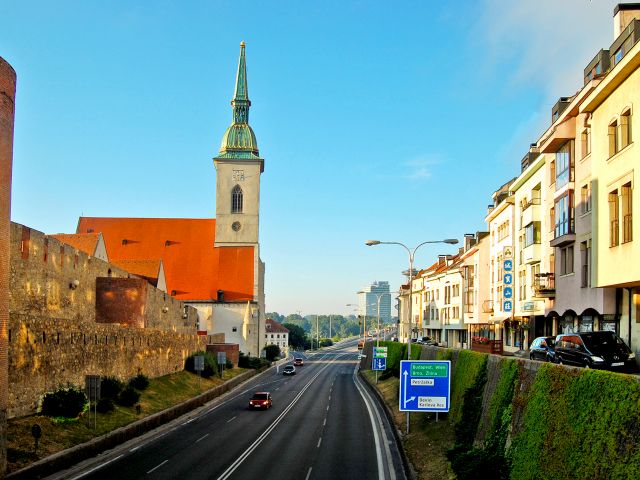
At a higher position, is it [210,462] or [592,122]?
[592,122]

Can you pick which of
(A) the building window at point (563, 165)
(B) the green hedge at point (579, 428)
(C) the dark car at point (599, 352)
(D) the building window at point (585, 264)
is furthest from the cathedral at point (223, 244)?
(B) the green hedge at point (579, 428)

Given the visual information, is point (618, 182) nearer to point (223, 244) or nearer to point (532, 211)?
point (532, 211)

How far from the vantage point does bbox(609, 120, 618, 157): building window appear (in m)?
27.8

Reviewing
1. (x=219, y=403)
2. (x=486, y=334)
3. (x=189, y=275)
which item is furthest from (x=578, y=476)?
(x=189, y=275)

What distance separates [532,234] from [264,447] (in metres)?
26.0

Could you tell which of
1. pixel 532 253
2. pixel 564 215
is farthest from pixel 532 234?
pixel 564 215

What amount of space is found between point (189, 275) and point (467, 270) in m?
47.1

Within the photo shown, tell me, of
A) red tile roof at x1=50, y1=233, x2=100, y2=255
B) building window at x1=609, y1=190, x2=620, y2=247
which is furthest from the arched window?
building window at x1=609, y1=190, x2=620, y2=247

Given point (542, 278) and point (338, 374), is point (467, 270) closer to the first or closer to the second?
point (338, 374)

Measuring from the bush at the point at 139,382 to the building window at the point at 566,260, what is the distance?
26.5 meters

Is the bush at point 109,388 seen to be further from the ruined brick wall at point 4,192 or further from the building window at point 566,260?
the building window at point 566,260

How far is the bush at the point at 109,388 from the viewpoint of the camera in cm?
3769

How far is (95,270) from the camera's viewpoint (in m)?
51.4

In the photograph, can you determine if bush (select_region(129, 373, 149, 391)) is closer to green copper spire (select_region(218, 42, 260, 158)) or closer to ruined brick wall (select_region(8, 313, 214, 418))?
ruined brick wall (select_region(8, 313, 214, 418))
